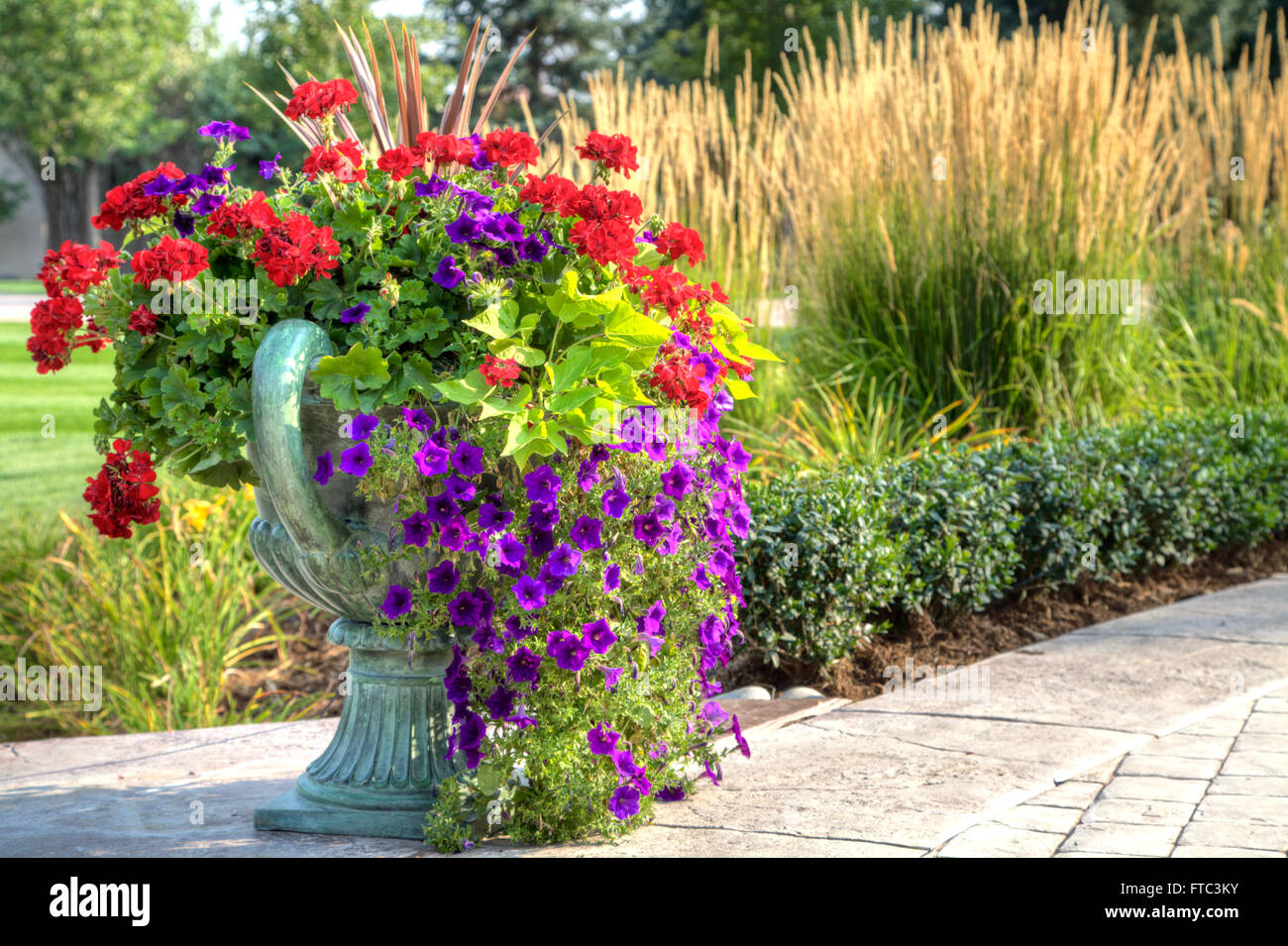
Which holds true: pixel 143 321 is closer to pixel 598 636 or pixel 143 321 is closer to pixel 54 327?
pixel 54 327

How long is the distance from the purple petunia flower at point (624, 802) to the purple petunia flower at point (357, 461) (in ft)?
2.76

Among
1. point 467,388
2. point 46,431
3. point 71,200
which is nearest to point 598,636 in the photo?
point 467,388

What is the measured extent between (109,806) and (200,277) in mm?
1294

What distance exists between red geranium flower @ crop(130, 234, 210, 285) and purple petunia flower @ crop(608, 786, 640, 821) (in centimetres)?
139

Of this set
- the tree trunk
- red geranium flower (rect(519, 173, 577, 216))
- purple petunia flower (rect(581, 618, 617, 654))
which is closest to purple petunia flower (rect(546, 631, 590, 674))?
purple petunia flower (rect(581, 618, 617, 654))

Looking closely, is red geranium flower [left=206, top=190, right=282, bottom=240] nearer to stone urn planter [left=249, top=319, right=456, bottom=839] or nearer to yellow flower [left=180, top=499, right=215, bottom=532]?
stone urn planter [left=249, top=319, right=456, bottom=839]

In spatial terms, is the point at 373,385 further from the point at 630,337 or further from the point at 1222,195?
the point at 1222,195

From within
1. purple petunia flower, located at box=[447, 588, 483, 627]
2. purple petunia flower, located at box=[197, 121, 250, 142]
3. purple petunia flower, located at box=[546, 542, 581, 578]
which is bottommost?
purple petunia flower, located at box=[447, 588, 483, 627]

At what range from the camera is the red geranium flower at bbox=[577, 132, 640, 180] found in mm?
2717

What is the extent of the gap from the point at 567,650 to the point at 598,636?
0.08 metres

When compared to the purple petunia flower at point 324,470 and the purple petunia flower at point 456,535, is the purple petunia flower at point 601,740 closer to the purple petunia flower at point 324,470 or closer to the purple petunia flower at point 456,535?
the purple petunia flower at point 456,535

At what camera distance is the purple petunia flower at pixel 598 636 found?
7.72 ft

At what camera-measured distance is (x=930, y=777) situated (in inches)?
111
